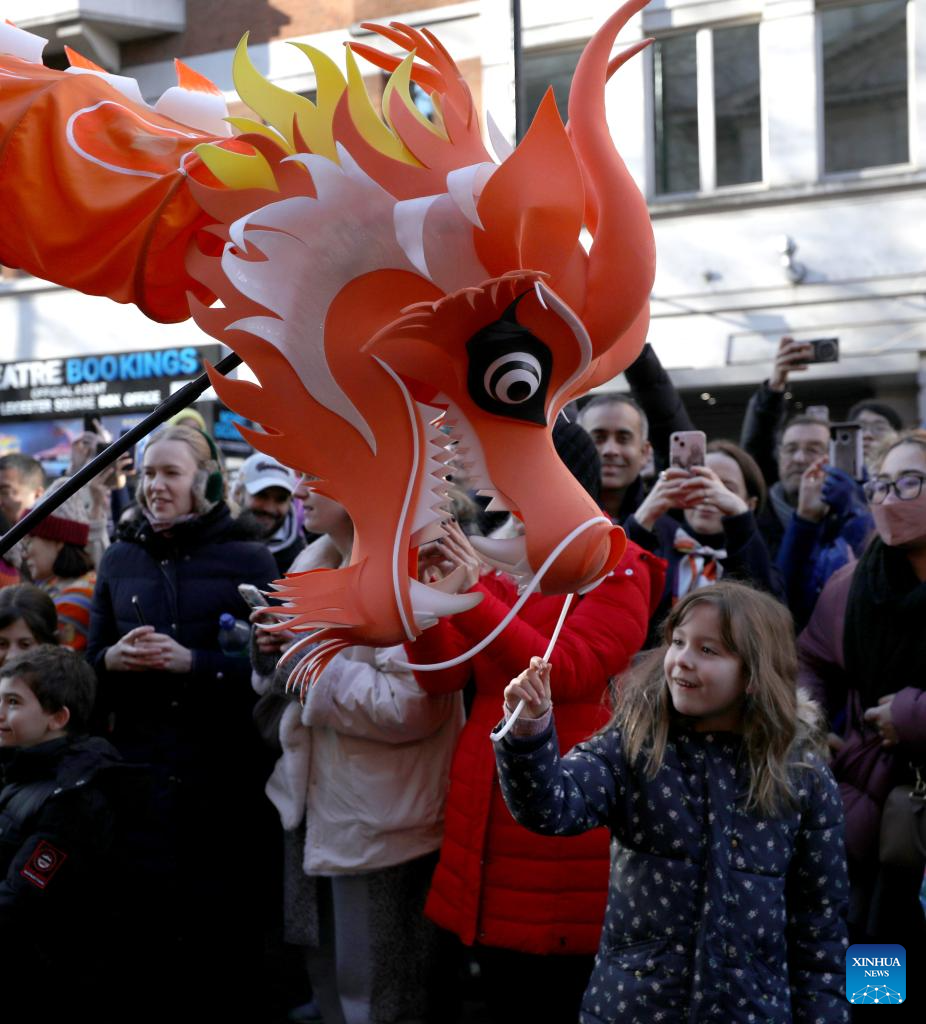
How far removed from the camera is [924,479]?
129 inches

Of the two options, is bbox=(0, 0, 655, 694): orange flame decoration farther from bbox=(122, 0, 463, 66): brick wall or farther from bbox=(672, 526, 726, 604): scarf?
bbox=(122, 0, 463, 66): brick wall

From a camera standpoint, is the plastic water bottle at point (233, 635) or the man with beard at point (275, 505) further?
the man with beard at point (275, 505)

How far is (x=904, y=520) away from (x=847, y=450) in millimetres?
1023

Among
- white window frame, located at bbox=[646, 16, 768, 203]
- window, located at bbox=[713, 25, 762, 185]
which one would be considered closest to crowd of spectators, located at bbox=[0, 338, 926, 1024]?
white window frame, located at bbox=[646, 16, 768, 203]

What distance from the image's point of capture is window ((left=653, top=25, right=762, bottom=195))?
32.7 ft

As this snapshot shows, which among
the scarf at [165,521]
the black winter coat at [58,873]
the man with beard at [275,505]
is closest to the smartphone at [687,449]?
the scarf at [165,521]

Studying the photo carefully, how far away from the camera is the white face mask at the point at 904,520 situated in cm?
326

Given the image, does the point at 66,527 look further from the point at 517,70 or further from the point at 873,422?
the point at 873,422

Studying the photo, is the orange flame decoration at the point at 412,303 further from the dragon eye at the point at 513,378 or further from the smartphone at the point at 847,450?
the smartphone at the point at 847,450

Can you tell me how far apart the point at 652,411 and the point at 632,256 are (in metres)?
2.38

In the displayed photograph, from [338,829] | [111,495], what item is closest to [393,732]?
[338,829]

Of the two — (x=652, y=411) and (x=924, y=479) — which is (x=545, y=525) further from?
(x=652, y=411)

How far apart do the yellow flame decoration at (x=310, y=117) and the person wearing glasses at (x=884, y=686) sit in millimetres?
2063

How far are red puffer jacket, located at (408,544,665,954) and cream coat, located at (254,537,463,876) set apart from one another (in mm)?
236
